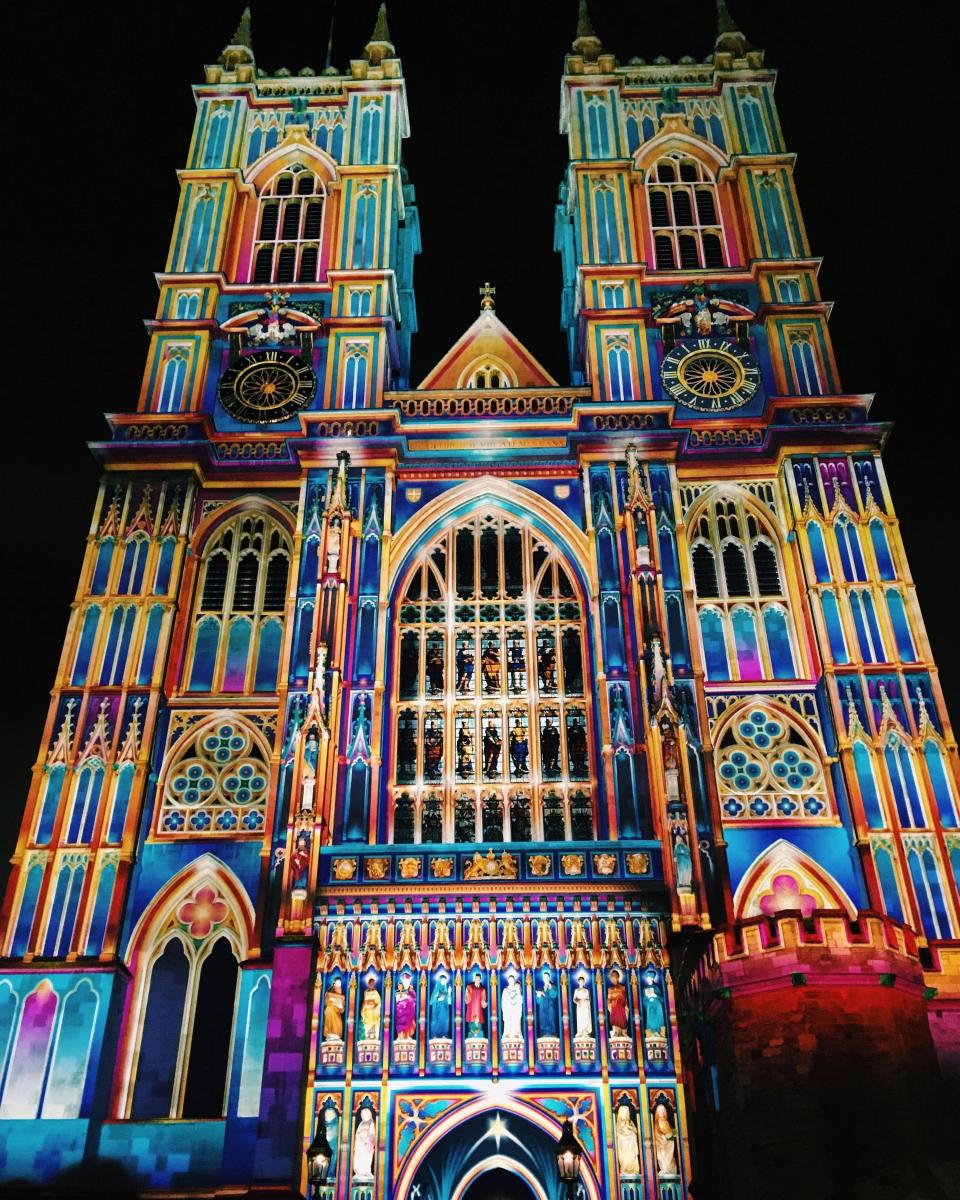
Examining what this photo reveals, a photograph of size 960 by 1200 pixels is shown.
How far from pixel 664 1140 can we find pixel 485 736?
9.28 metres

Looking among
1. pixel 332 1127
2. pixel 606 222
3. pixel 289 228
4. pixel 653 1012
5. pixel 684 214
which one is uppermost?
pixel 684 214

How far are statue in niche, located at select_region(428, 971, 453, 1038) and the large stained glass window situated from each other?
10.7ft

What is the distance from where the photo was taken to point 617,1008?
75.6ft

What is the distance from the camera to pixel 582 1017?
23047mm

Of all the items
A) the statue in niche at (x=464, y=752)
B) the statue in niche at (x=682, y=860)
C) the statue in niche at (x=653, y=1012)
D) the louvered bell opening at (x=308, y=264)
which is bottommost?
the statue in niche at (x=653, y=1012)

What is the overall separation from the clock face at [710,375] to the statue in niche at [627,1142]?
1719 centimetres

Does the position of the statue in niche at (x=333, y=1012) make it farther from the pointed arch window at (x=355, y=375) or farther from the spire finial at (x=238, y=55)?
the spire finial at (x=238, y=55)

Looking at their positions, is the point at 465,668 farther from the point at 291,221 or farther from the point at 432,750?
the point at 291,221

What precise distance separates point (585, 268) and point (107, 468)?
13.7 m

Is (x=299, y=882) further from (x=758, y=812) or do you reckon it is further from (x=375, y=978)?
(x=758, y=812)

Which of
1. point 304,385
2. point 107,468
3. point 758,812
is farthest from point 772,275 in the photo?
point 107,468

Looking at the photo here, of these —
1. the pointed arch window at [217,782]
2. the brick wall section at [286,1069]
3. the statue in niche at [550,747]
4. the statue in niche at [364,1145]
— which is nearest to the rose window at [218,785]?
the pointed arch window at [217,782]

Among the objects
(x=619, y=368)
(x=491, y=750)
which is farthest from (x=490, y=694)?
(x=619, y=368)

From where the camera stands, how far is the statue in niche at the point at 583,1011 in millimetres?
22938
